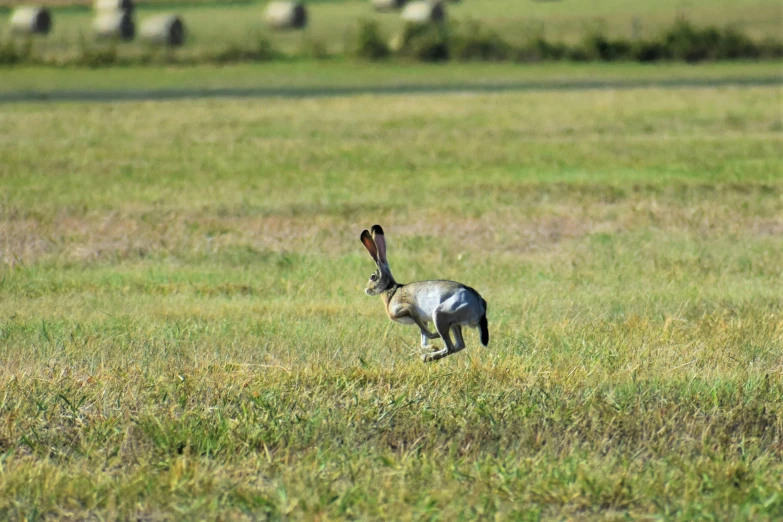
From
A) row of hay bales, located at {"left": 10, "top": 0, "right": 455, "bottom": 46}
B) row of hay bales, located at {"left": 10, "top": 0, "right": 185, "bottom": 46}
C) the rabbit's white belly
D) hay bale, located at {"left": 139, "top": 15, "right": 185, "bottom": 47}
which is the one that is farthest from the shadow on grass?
the rabbit's white belly

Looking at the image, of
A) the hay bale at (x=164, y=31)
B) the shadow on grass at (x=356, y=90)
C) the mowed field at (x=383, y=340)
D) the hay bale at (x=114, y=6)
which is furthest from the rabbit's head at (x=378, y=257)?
the hay bale at (x=114, y=6)

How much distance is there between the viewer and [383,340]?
27.2 feet

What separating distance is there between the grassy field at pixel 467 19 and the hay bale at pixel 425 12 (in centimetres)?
77

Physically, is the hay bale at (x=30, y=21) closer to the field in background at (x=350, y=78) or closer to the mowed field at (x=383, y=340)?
the field in background at (x=350, y=78)

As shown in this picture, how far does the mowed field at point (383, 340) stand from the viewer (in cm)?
545

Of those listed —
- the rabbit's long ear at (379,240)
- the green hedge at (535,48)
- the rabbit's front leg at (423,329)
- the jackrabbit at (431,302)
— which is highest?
the rabbit's long ear at (379,240)

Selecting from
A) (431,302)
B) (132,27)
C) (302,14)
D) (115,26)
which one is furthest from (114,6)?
(431,302)

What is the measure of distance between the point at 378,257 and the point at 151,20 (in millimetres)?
46066

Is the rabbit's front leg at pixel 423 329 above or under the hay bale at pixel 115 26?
above

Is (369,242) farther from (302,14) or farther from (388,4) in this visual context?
(388,4)

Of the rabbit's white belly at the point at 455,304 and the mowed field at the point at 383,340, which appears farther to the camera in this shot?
the rabbit's white belly at the point at 455,304

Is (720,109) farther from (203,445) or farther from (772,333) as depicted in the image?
(203,445)

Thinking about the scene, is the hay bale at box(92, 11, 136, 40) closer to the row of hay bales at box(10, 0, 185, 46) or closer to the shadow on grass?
the row of hay bales at box(10, 0, 185, 46)

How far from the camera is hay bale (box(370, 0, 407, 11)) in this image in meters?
61.4
